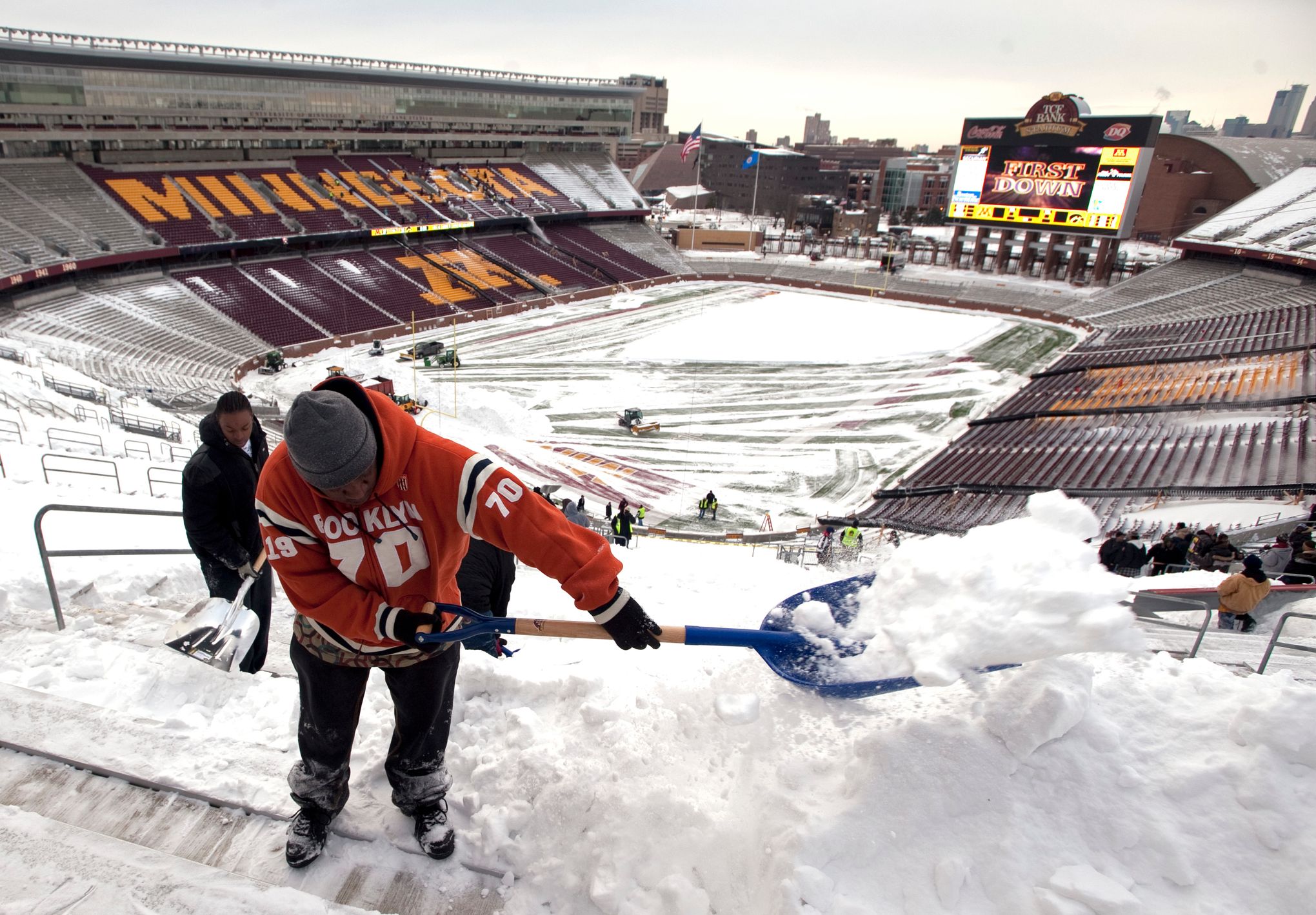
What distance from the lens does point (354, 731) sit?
8.87ft

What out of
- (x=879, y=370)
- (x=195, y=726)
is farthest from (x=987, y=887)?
(x=879, y=370)

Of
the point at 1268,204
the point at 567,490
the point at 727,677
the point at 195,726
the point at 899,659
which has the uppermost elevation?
the point at 1268,204

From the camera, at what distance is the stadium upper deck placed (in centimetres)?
2794

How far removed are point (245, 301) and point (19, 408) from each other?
59.3ft

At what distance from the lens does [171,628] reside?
3.59 m

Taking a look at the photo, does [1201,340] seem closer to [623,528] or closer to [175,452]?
[623,528]

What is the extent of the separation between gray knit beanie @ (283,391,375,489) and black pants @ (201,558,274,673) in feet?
7.65

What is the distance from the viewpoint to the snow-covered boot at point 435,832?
2594 millimetres

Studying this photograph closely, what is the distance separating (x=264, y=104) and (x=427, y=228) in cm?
929

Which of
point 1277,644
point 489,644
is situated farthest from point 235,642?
point 1277,644

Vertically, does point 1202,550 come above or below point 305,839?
below

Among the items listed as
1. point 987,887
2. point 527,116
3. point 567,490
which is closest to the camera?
point 987,887

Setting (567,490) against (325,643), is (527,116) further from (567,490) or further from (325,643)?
(325,643)

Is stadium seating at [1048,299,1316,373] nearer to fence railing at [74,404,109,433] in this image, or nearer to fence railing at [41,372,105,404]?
fence railing at [74,404,109,433]
